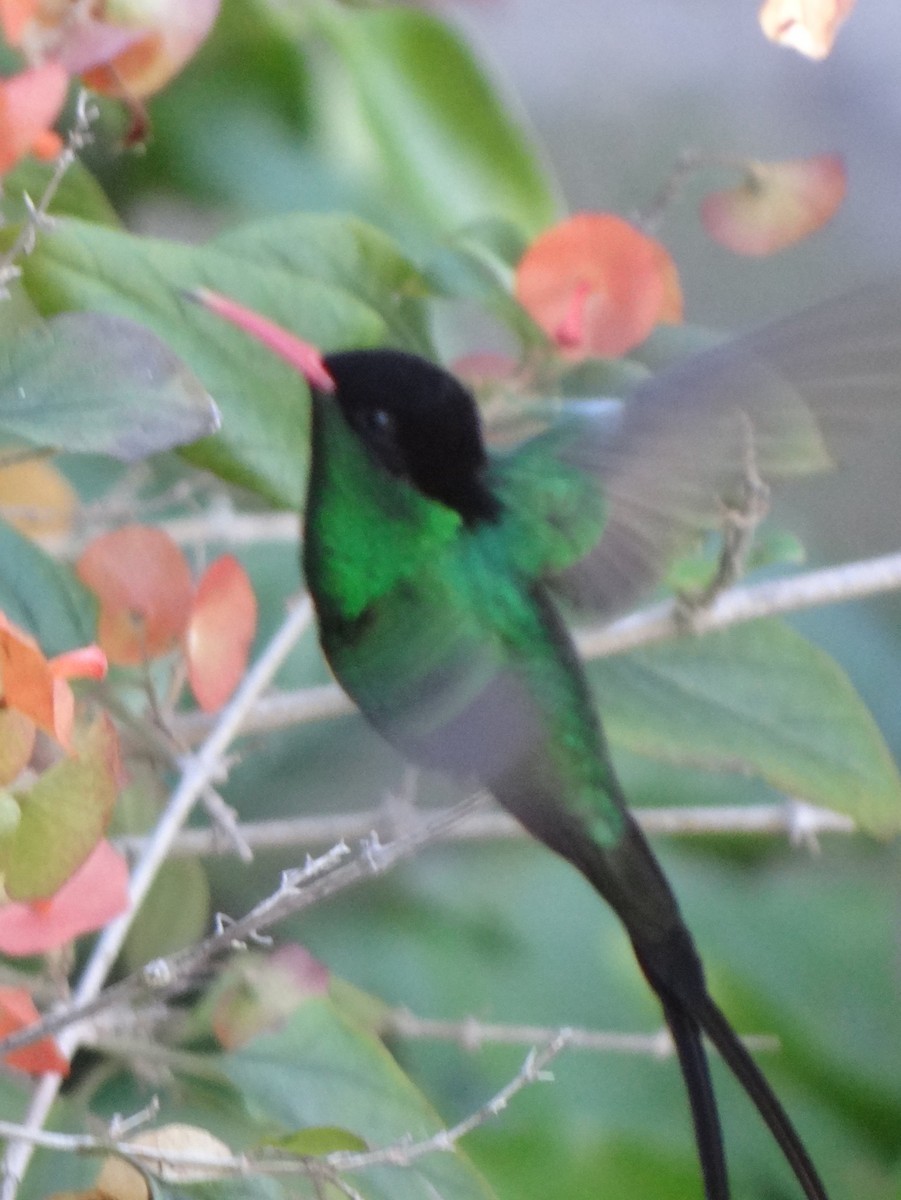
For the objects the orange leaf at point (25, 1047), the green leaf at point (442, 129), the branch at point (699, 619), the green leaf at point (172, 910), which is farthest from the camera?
the green leaf at point (442, 129)

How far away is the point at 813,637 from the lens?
1.71m

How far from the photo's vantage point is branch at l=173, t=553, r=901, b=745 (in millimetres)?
829

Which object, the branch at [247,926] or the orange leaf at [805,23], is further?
the orange leaf at [805,23]

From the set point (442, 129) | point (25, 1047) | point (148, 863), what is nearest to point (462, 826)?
point (148, 863)

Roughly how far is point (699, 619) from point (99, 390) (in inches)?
14.6

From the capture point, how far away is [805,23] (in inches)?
25.7

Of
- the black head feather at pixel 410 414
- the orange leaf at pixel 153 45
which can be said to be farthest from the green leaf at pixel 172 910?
the orange leaf at pixel 153 45

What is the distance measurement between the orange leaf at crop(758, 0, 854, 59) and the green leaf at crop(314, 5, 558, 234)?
58 cm

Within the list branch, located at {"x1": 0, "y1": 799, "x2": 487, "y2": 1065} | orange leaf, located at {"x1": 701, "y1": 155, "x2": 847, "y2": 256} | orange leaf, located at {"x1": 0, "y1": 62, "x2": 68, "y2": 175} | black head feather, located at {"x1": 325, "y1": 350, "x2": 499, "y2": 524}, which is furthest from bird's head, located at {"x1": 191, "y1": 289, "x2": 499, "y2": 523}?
orange leaf, located at {"x1": 701, "y1": 155, "x2": 847, "y2": 256}

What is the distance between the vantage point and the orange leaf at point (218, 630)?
2.27 feet

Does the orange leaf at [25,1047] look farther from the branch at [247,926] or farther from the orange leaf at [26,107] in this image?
the orange leaf at [26,107]

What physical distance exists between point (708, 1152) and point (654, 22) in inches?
88.5

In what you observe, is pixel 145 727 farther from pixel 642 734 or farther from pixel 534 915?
Answer: pixel 534 915

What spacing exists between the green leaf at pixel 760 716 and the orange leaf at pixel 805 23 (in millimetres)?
346
